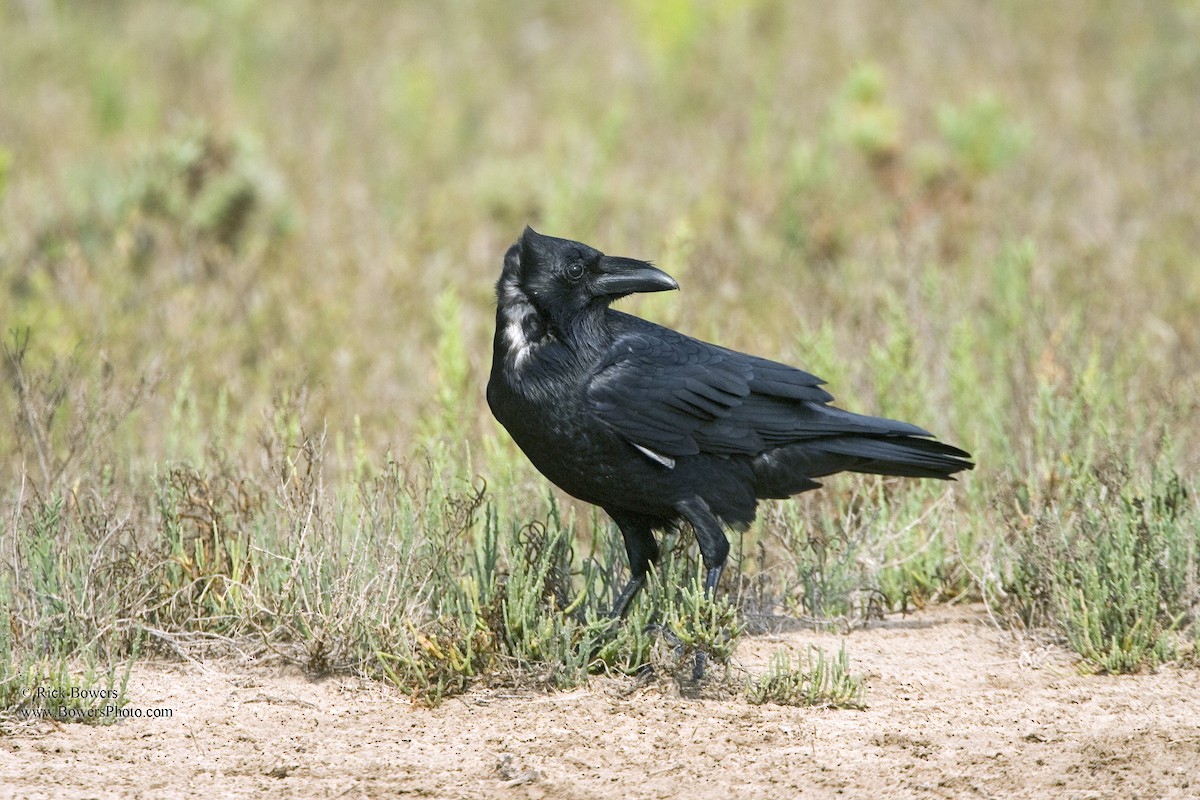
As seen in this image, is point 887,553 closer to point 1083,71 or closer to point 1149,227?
point 1149,227

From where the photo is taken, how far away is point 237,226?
8586mm

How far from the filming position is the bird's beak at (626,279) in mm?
4371

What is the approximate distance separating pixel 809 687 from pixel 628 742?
0.61 meters

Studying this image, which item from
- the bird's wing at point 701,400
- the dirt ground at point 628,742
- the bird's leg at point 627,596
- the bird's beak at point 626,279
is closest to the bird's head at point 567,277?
the bird's beak at point 626,279

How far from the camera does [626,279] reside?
4383mm

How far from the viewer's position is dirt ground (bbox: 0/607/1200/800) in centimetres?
331

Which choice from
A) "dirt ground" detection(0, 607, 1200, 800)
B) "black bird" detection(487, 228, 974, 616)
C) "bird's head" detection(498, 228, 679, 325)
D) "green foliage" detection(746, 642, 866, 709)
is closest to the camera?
"dirt ground" detection(0, 607, 1200, 800)

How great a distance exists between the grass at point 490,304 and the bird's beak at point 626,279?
78 centimetres

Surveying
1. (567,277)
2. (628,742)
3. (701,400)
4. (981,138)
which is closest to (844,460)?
(701,400)

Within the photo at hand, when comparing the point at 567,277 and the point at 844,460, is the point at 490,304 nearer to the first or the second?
the point at 567,277

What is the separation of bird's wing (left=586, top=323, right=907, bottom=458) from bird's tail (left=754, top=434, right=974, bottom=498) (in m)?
0.04

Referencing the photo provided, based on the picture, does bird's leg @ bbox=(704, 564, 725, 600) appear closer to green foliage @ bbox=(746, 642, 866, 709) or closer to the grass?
the grass

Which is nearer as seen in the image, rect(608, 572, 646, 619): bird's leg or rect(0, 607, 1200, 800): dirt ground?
rect(0, 607, 1200, 800): dirt ground

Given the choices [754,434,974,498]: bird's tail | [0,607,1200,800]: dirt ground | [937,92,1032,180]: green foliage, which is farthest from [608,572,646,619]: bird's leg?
[937,92,1032,180]: green foliage
